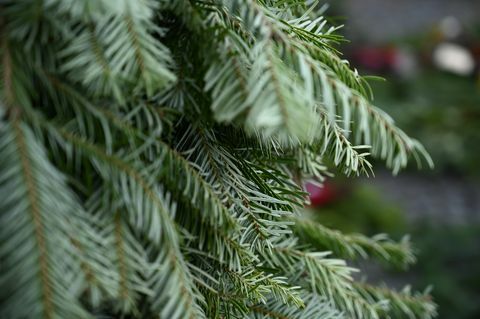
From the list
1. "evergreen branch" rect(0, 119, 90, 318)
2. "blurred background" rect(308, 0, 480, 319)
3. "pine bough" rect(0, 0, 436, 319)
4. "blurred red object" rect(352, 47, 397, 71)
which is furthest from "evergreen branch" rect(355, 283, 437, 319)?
"blurred red object" rect(352, 47, 397, 71)

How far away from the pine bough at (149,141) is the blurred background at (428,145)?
122 cm

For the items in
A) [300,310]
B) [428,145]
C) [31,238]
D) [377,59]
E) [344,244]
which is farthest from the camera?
[377,59]

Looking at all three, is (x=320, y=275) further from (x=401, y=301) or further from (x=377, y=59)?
(x=377, y=59)

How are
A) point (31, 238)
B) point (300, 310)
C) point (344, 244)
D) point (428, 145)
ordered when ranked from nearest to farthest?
point (31, 238) → point (300, 310) → point (344, 244) → point (428, 145)

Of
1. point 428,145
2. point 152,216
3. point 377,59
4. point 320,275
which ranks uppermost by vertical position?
point 152,216

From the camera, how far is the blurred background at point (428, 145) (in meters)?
2.50

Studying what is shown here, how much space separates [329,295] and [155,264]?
0.70 feet

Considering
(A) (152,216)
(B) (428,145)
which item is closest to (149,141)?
(A) (152,216)

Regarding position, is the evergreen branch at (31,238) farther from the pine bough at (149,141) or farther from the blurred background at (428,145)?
the blurred background at (428,145)

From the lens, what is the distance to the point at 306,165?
531 mm

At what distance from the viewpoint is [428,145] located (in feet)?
10.9

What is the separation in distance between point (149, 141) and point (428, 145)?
10.3ft

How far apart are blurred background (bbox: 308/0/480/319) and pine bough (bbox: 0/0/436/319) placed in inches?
48.0

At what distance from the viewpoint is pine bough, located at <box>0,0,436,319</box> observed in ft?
1.07
